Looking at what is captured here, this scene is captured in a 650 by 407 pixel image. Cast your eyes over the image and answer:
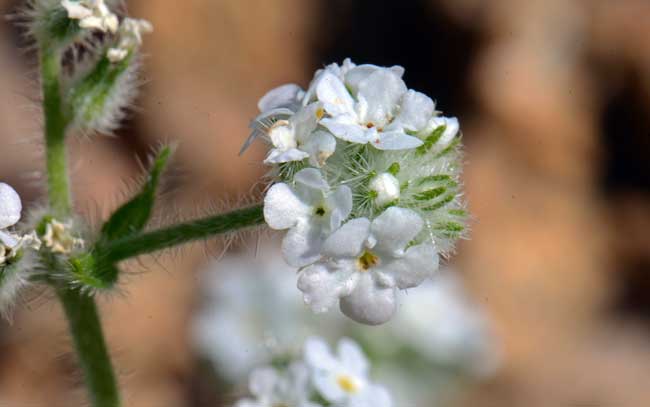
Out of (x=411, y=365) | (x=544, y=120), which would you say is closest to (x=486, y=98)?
(x=544, y=120)

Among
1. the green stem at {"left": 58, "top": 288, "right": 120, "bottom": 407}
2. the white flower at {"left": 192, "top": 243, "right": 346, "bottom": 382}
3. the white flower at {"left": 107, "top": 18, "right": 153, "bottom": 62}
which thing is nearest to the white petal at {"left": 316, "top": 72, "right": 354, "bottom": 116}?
the white flower at {"left": 107, "top": 18, "right": 153, "bottom": 62}

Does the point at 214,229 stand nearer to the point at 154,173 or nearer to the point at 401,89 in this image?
the point at 154,173

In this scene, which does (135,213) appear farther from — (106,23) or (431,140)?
(431,140)

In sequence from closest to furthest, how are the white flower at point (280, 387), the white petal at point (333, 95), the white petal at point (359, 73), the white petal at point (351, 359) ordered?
the white petal at point (333, 95) < the white petal at point (359, 73) < the white flower at point (280, 387) < the white petal at point (351, 359)

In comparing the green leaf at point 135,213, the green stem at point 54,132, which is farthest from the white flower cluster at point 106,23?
the green leaf at point 135,213

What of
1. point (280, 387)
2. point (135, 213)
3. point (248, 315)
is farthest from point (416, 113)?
point (248, 315)

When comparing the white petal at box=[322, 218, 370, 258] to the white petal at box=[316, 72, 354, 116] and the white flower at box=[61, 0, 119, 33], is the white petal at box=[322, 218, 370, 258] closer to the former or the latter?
the white petal at box=[316, 72, 354, 116]

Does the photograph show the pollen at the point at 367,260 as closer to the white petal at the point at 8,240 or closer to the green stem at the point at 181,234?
the green stem at the point at 181,234

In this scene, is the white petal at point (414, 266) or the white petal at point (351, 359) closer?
the white petal at point (414, 266)
